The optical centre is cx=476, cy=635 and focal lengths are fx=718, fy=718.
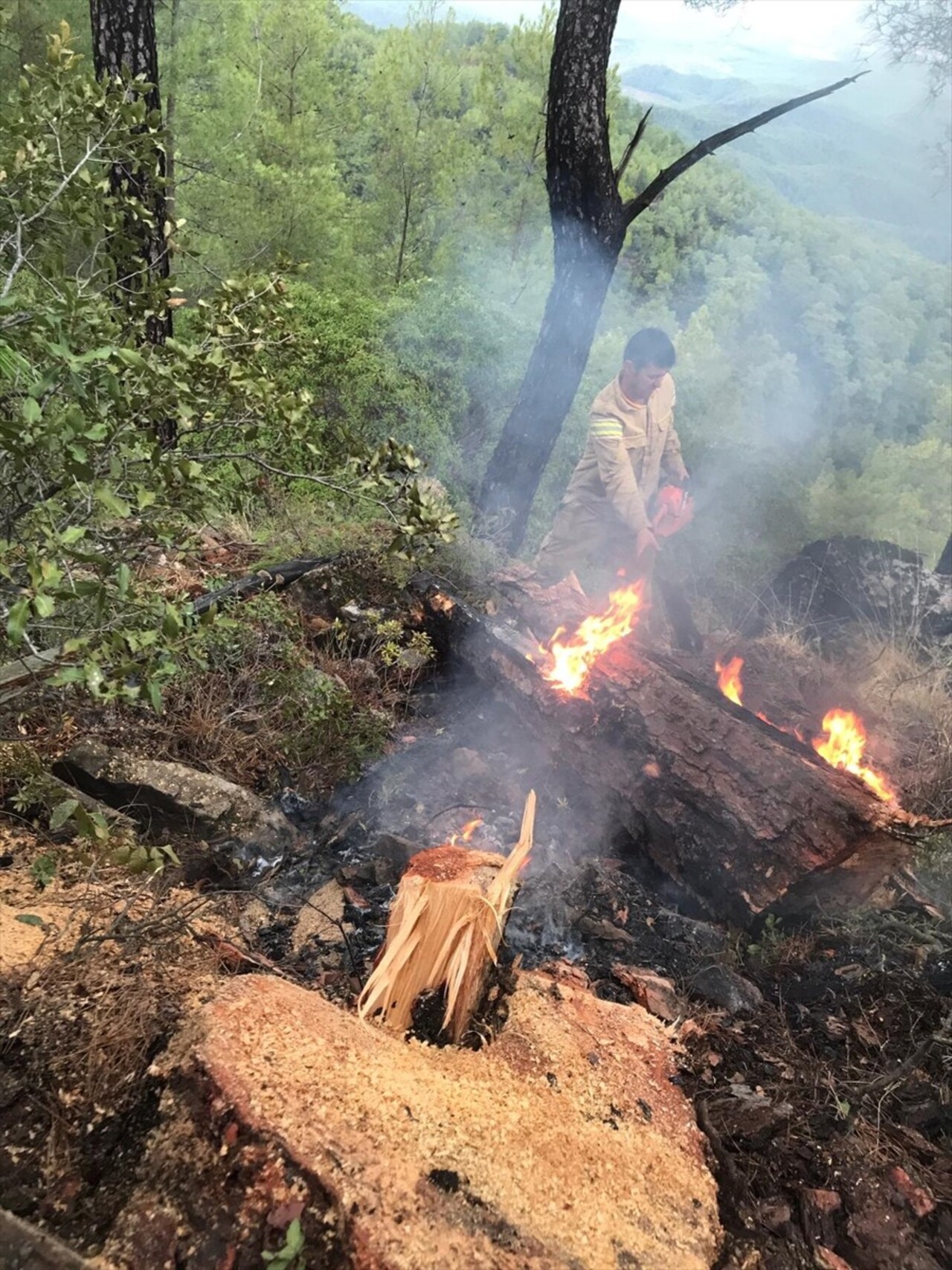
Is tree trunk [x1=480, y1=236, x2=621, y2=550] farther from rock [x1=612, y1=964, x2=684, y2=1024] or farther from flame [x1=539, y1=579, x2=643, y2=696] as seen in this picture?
rock [x1=612, y1=964, x2=684, y2=1024]

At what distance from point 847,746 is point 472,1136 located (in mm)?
3084

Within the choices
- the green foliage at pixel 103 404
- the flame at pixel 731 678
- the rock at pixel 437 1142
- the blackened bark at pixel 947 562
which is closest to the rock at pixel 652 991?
the rock at pixel 437 1142

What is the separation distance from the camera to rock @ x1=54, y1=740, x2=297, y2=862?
292cm

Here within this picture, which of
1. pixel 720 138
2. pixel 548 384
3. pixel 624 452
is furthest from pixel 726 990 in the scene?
pixel 720 138

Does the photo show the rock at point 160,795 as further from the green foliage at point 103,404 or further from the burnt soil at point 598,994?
the green foliage at point 103,404

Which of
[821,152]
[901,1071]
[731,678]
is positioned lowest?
[731,678]

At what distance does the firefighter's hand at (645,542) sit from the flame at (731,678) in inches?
43.6

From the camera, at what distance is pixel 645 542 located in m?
5.62

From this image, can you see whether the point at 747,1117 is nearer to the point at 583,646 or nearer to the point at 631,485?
the point at 583,646

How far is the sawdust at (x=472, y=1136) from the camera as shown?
1.54 metres

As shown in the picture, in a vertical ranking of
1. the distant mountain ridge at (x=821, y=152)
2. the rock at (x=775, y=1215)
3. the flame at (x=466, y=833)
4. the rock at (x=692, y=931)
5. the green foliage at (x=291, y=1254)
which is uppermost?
the distant mountain ridge at (x=821, y=152)

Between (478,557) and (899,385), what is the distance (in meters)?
14.9

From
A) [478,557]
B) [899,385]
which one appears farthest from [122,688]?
[899,385]

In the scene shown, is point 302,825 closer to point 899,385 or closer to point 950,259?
point 899,385
